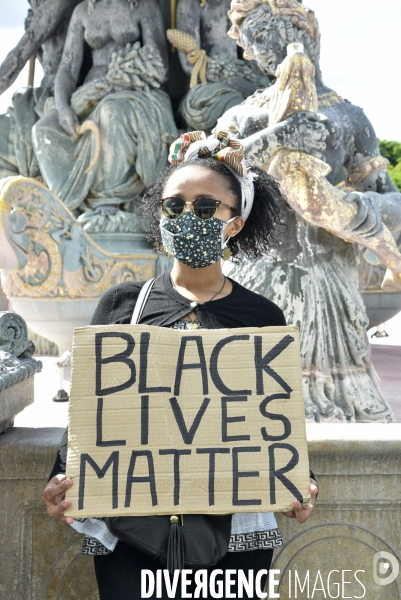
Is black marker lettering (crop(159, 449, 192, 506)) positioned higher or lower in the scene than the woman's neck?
lower

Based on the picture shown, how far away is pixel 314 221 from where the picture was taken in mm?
3746

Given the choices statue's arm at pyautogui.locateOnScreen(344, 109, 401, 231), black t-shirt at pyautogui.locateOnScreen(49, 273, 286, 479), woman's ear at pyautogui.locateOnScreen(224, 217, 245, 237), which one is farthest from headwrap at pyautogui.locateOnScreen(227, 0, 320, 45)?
black t-shirt at pyautogui.locateOnScreen(49, 273, 286, 479)

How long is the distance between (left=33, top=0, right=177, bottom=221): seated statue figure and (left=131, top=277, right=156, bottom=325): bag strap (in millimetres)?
5991

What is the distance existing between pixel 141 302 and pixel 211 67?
6537 millimetres

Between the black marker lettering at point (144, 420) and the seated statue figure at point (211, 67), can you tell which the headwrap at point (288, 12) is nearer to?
the black marker lettering at point (144, 420)

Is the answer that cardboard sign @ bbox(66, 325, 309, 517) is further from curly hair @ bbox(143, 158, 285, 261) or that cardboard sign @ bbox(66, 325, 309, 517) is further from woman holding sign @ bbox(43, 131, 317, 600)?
curly hair @ bbox(143, 158, 285, 261)

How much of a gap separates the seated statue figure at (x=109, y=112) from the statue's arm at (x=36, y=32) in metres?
0.49

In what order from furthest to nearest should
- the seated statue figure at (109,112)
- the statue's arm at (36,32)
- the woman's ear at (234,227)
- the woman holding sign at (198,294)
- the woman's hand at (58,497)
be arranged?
the statue's arm at (36,32) < the seated statue figure at (109,112) < the woman's ear at (234,227) < the woman holding sign at (198,294) < the woman's hand at (58,497)

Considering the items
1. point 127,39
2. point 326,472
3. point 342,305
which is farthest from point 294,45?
point 127,39

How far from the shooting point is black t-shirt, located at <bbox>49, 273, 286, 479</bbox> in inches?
72.9

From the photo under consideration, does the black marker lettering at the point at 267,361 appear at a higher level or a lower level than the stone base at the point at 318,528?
higher

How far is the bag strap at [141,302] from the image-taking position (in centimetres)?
183

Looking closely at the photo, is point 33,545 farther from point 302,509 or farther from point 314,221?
point 314,221

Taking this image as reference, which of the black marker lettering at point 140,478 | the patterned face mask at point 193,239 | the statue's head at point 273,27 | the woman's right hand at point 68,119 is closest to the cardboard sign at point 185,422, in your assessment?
the black marker lettering at point 140,478
